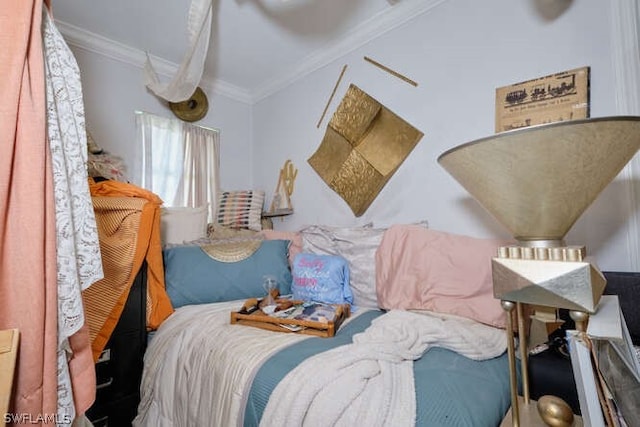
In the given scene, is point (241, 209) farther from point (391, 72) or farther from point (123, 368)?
point (391, 72)

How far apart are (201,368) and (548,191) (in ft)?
4.07

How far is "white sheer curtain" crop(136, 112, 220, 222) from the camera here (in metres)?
2.33

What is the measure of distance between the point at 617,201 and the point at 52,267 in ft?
6.29

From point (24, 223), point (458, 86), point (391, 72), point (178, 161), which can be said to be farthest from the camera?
point (178, 161)

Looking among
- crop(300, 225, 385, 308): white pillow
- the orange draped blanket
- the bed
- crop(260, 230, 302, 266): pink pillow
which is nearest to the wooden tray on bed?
the bed

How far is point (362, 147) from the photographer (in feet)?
6.80

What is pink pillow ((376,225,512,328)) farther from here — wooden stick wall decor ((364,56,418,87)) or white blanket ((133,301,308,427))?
wooden stick wall decor ((364,56,418,87))

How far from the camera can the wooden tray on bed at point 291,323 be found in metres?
1.16

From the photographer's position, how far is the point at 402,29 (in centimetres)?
188

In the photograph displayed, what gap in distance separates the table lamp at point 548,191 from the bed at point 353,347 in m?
0.24

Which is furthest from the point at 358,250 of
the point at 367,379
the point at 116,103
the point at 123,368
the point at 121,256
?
the point at 116,103

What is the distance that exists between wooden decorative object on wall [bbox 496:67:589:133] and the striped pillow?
188 cm

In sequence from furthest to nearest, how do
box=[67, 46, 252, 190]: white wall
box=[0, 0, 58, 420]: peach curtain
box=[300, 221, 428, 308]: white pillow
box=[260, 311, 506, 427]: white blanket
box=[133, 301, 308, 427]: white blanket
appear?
box=[67, 46, 252, 190]: white wall
box=[300, 221, 428, 308]: white pillow
box=[133, 301, 308, 427]: white blanket
box=[260, 311, 506, 427]: white blanket
box=[0, 0, 58, 420]: peach curtain

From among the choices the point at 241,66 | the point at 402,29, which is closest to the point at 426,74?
the point at 402,29
